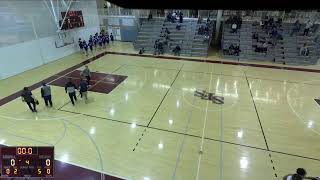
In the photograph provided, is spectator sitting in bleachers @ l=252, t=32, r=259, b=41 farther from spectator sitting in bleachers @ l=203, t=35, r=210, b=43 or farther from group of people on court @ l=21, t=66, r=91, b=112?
group of people on court @ l=21, t=66, r=91, b=112

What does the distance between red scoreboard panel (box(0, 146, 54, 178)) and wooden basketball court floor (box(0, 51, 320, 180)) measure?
9.06ft

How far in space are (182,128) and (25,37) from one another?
13387mm

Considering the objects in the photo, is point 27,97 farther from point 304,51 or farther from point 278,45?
point 304,51

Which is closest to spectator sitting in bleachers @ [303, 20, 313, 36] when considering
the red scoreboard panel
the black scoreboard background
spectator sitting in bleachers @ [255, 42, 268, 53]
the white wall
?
spectator sitting in bleachers @ [255, 42, 268, 53]

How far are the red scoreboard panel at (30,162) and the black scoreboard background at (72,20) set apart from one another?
1585cm

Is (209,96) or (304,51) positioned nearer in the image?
(209,96)

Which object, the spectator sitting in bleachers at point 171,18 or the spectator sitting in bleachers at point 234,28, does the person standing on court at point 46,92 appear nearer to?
the spectator sitting in bleachers at point 171,18

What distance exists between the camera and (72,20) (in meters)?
19.4

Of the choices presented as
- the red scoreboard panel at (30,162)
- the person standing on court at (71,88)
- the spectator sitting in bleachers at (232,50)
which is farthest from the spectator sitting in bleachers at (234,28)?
the red scoreboard panel at (30,162)

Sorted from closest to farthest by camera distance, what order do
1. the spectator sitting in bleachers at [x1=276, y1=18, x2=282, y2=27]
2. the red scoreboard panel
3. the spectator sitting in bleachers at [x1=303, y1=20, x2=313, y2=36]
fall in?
the red scoreboard panel < the spectator sitting in bleachers at [x1=303, y1=20, x2=313, y2=36] < the spectator sitting in bleachers at [x1=276, y1=18, x2=282, y2=27]

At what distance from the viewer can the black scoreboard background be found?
61.3 feet

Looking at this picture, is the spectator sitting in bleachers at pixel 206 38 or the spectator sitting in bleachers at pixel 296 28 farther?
the spectator sitting in bleachers at pixel 206 38

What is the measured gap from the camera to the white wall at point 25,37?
47.9ft

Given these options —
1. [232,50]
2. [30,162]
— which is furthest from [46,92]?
[232,50]
